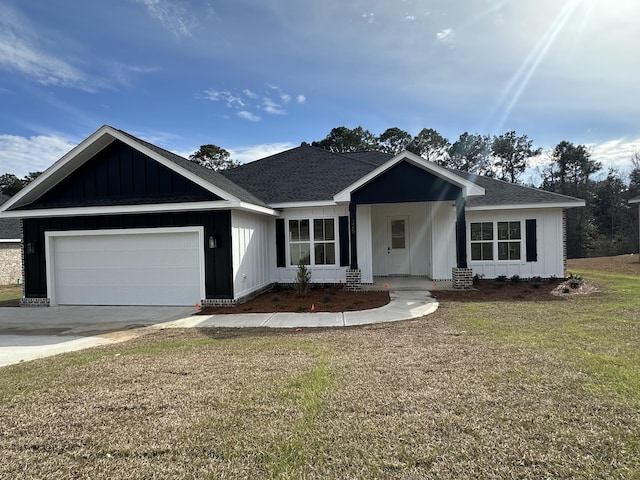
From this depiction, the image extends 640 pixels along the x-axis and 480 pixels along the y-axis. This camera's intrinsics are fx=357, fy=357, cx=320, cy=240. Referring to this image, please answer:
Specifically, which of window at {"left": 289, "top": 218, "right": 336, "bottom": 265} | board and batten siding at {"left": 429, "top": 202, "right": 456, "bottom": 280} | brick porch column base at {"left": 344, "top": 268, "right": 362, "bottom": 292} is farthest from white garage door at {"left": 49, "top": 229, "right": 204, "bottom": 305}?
board and batten siding at {"left": 429, "top": 202, "right": 456, "bottom": 280}

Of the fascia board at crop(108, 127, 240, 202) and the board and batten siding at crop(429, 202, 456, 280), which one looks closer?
the fascia board at crop(108, 127, 240, 202)

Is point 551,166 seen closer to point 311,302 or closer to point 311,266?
point 311,266

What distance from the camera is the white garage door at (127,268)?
995 cm

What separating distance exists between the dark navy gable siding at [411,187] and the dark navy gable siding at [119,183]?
5.35 m

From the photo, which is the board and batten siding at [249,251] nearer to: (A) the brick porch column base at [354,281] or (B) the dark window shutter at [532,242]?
(A) the brick porch column base at [354,281]

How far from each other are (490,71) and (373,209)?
614 centimetres

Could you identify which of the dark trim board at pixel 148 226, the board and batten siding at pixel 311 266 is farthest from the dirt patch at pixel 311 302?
the board and batten siding at pixel 311 266

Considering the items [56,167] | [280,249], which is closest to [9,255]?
[56,167]

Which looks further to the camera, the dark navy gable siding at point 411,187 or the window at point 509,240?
the window at point 509,240

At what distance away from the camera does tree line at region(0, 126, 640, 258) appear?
31.0 metres

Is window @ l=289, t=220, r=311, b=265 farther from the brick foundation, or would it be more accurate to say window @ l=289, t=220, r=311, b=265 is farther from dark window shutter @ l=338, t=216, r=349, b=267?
the brick foundation

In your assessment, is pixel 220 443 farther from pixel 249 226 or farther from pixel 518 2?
pixel 518 2

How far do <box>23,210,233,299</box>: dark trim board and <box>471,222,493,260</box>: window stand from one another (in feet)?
28.6

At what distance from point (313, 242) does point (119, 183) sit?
623 cm
